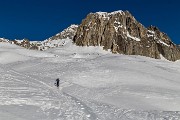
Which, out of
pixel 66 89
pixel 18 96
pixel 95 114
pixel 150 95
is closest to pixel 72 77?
pixel 66 89

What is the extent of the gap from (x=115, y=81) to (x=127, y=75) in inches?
218

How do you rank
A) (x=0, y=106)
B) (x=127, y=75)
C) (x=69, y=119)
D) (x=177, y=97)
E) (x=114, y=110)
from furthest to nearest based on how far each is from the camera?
1. (x=127, y=75)
2. (x=177, y=97)
3. (x=114, y=110)
4. (x=0, y=106)
5. (x=69, y=119)

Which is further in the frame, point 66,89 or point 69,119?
point 66,89

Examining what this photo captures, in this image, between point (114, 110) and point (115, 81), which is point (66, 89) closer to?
point (115, 81)

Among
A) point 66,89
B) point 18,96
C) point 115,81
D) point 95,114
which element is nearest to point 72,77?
point 115,81

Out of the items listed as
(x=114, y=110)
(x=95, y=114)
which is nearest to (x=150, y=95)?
(x=114, y=110)

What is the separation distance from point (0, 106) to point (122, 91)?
2383 cm

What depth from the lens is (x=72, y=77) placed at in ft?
192

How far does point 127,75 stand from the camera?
6062 cm

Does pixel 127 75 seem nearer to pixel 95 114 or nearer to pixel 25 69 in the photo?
pixel 25 69

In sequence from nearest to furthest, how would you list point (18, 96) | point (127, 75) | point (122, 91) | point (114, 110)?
point (114, 110)
point (18, 96)
point (122, 91)
point (127, 75)

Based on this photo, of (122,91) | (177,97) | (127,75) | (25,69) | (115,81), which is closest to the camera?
(177,97)

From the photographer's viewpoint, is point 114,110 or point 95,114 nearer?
point 95,114

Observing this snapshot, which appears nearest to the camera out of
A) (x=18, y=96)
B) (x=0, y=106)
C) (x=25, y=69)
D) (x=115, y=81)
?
(x=0, y=106)
